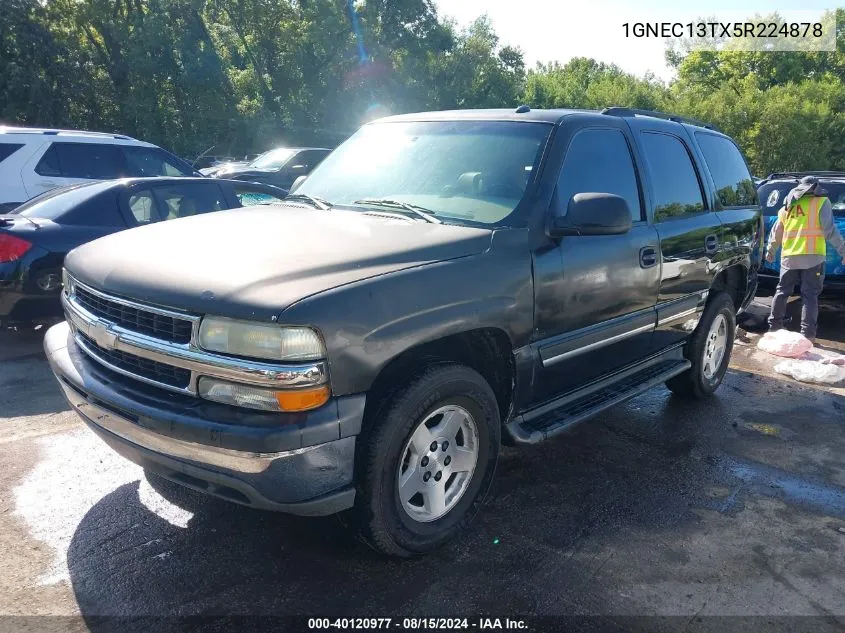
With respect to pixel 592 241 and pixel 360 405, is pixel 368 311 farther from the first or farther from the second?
pixel 592 241

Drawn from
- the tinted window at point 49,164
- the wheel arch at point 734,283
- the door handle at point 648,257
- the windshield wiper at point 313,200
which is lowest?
the wheel arch at point 734,283

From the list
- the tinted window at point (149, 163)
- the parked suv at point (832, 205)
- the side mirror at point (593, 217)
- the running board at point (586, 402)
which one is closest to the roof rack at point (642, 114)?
the side mirror at point (593, 217)

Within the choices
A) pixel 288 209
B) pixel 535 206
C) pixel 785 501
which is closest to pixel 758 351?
pixel 785 501

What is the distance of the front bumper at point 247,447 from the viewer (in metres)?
2.48

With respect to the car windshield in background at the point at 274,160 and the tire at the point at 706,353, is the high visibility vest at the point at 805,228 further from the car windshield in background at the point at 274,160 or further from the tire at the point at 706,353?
the car windshield in background at the point at 274,160

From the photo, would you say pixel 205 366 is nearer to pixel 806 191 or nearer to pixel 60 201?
pixel 60 201

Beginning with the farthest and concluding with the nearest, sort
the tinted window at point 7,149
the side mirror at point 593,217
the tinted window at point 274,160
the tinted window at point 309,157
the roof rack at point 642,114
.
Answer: the tinted window at point 309,157 < the tinted window at point 274,160 < the tinted window at point 7,149 < the roof rack at point 642,114 < the side mirror at point 593,217

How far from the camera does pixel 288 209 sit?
386 cm

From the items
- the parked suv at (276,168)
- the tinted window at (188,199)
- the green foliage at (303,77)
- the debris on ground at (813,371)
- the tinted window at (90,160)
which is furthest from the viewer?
the green foliage at (303,77)

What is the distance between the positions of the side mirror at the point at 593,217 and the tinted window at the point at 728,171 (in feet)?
7.07

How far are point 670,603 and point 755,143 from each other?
100 feet

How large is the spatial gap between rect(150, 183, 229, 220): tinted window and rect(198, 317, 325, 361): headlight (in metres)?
4.34

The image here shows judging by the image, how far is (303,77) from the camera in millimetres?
35125

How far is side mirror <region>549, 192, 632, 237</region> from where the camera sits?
132 inches
